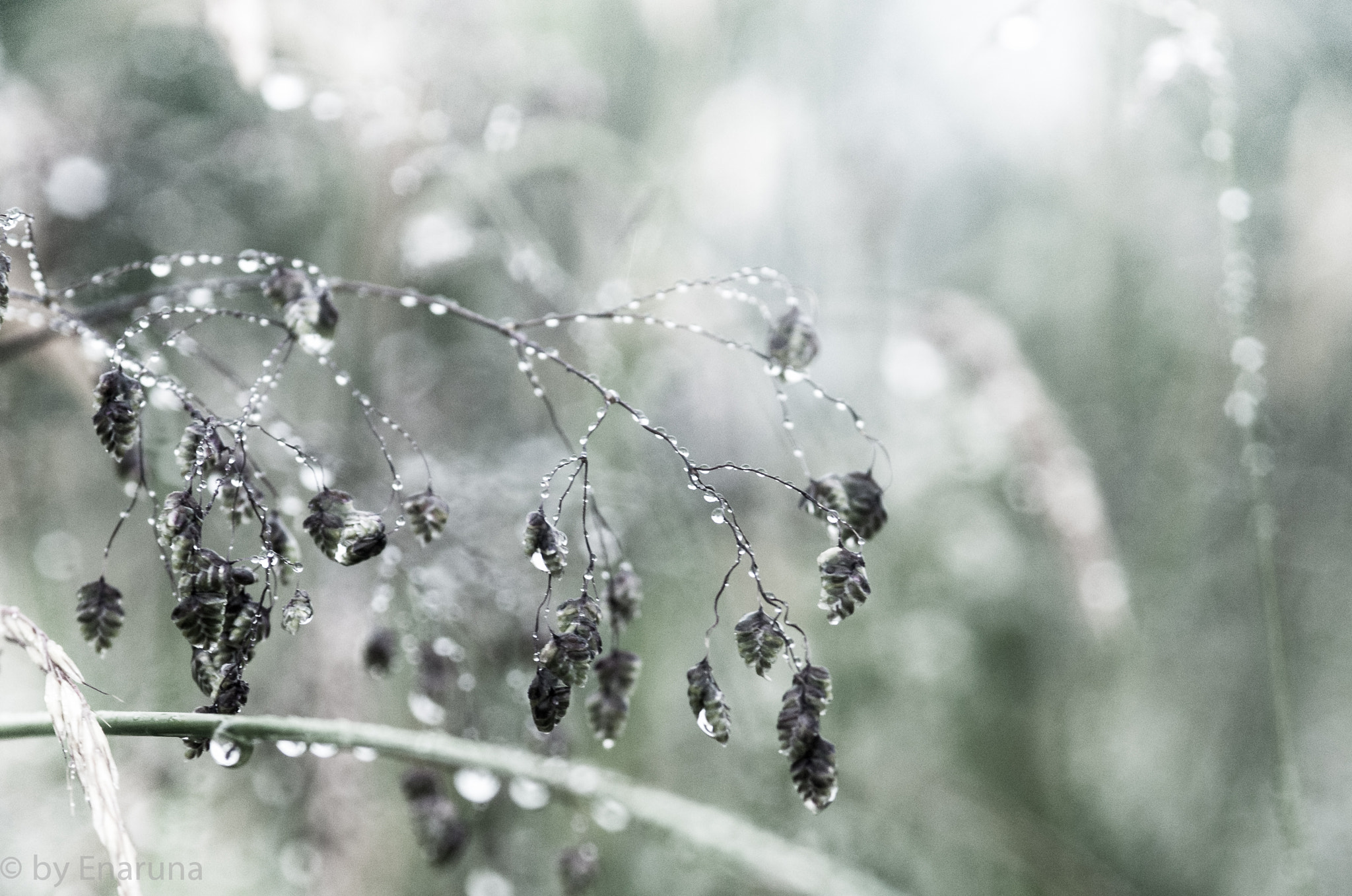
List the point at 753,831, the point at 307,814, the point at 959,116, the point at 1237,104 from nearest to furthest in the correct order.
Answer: the point at 753,831, the point at 307,814, the point at 1237,104, the point at 959,116

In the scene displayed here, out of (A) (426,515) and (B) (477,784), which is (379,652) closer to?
(B) (477,784)

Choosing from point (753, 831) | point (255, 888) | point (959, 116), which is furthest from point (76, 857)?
point (959, 116)

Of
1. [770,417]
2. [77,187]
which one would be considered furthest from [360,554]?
[77,187]

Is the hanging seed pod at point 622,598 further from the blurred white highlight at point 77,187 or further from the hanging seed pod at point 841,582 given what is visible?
the blurred white highlight at point 77,187

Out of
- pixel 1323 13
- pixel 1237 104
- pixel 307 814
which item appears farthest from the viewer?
pixel 1237 104

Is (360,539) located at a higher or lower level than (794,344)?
lower

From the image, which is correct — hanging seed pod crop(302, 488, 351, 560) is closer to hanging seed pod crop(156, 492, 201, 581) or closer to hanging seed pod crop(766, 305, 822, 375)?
hanging seed pod crop(156, 492, 201, 581)

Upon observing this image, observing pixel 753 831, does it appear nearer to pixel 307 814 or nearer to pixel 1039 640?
pixel 307 814
